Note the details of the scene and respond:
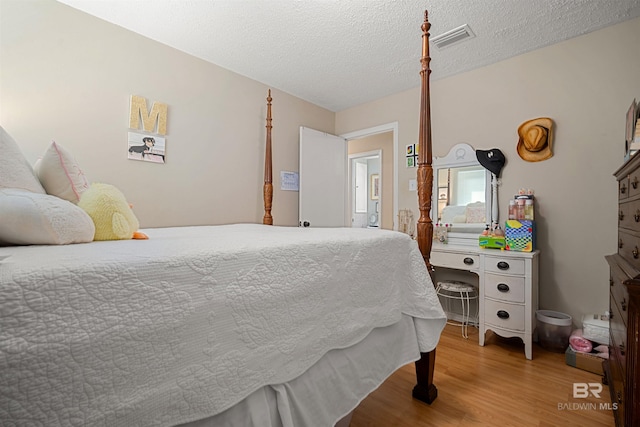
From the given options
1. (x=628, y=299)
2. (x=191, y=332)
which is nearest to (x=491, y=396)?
(x=628, y=299)

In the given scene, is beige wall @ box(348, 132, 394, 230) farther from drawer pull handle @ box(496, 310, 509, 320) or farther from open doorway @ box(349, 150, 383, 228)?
drawer pull handle @ box(496, 310, 509, 320)

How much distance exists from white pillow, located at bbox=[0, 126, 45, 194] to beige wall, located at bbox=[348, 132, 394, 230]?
3.88m

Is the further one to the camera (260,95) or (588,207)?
(260,95)

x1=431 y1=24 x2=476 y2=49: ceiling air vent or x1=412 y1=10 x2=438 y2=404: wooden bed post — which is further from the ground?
x1=431 y1=24 x2=476 y2=49: ceiling air vent

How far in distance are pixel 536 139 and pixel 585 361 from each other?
1.74 metres

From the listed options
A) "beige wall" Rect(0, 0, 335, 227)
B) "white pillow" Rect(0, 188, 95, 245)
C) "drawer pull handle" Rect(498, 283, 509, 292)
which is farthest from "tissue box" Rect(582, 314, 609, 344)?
"white pillow" Rect(0, 188, 95, 245)

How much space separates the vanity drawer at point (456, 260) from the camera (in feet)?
8.11

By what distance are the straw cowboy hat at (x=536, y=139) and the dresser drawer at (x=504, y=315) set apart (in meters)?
1.33

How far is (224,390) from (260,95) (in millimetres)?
3110

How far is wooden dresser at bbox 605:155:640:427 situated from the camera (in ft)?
3.16

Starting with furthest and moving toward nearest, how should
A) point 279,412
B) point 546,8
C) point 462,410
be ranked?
1. point 546,8
2. point 462,410
3. point 279,412

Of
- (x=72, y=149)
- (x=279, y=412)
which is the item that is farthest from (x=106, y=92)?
(x=279, y=412)

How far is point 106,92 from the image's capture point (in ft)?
7.30

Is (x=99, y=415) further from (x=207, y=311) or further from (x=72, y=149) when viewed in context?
(x=72, y=149)
